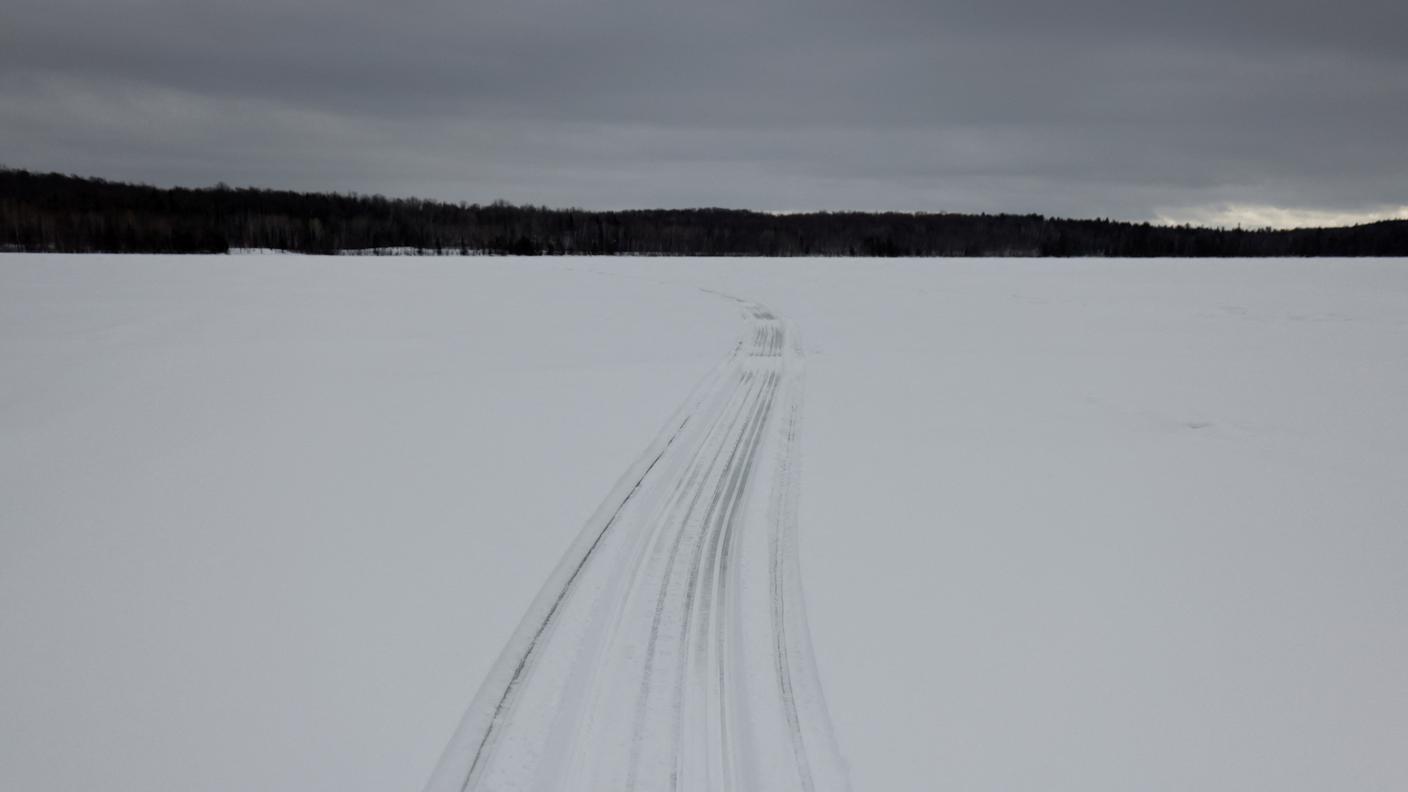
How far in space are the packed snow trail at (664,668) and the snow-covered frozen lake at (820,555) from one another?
0.18 meters

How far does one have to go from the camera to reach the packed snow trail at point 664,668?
3.01 meters

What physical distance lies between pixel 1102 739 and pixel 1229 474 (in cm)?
490

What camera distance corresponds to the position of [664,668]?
3.67 m

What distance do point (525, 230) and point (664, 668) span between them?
8957cm

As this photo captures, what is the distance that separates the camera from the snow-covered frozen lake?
326cm

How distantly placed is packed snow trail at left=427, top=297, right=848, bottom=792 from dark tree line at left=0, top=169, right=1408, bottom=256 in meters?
68.4

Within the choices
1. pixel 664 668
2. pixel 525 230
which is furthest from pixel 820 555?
pixel 525 230

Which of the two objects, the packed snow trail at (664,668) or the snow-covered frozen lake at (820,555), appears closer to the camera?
the packed snow trail at (664,668)

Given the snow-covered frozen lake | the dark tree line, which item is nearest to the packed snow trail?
the snow-covered frozen lake

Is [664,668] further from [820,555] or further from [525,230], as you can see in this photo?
[525,230]

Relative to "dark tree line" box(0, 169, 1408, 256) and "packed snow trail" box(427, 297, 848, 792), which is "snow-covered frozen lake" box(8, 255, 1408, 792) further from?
"dark tree line" box(0, 169, 1408, 256)

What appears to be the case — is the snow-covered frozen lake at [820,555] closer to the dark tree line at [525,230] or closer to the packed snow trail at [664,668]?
the packed snow trail at [664,668]

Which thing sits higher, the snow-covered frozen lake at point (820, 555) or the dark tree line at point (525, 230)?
the dark tree line at point (525, 230)

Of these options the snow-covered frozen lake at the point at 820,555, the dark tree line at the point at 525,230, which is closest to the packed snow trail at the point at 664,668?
the snow-covered frozen lake at the point at 820,555
